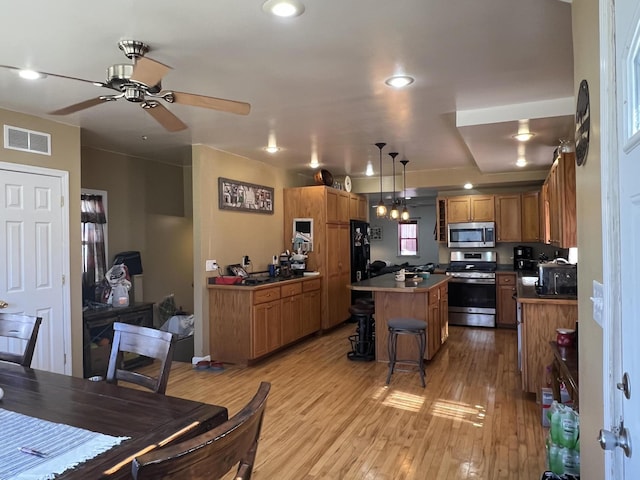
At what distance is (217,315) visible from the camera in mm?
4977

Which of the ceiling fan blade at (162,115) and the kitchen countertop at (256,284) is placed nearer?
the ceiling fan blade at (162,115)

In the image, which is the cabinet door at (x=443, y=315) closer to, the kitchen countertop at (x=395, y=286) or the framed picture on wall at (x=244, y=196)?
the kitchen countertop at (x=395, y=286)

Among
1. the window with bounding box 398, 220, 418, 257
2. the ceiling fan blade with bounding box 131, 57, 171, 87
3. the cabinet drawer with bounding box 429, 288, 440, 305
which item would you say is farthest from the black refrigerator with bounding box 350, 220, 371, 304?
the ceiling fan blade with bounding box 131, 57, 171, 87

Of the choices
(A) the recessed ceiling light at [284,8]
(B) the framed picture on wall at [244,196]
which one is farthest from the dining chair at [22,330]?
(B) the framed picture on wall at [244,196]

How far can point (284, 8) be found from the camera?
202 cm

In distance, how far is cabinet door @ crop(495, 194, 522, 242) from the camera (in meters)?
6.96

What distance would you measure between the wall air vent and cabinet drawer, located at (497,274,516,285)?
601 centimetres

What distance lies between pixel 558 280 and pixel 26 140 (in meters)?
4.53

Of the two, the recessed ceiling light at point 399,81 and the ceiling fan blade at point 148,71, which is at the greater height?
the recessed ceiling light at point 399,81

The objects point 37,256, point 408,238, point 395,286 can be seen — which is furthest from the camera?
point 408,238

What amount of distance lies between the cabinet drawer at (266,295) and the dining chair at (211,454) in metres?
3.72

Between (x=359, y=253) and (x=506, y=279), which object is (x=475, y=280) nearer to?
(x=506, y=279)

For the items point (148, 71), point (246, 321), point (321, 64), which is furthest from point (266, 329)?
point (148, 71)

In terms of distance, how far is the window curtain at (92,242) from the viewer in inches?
196
